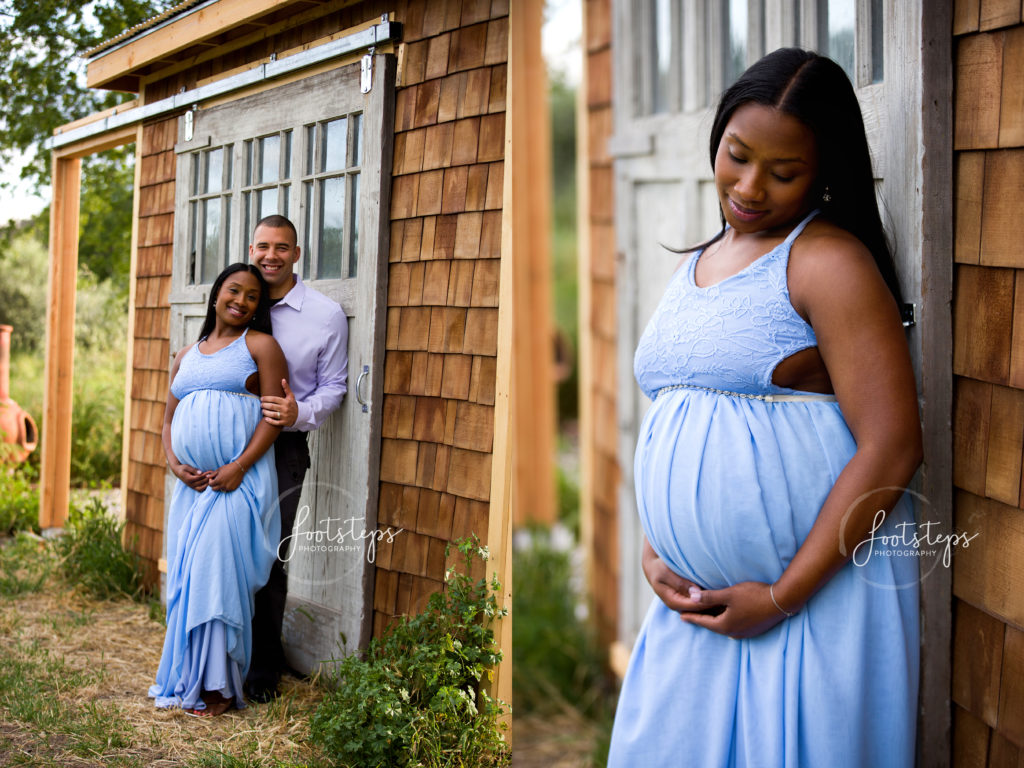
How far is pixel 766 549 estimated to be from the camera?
152 cm

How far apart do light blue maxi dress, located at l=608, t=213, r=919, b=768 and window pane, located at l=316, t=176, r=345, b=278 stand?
0.63 meters

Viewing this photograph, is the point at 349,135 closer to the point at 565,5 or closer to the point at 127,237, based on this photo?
the point at 127,237

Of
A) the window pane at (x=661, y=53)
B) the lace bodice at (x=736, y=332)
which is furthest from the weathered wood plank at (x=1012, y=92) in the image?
the window pane at (x=661, y=53)

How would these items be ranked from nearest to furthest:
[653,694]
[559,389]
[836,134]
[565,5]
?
[836,134] → [653,694] → [565,5] → [559,389]

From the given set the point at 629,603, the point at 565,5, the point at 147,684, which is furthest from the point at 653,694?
the point at 565,5

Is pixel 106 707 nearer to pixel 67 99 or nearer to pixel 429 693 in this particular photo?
pixel 429 693

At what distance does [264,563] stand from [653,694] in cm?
79

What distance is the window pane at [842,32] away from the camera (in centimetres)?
199

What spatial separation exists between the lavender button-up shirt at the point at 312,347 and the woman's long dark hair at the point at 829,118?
31.4 inches

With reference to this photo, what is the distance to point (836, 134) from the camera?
4.91ft

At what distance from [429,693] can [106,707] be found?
59cm

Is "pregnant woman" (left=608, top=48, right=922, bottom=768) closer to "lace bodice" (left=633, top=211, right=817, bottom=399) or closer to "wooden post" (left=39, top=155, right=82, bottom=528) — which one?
"lace bodice" (left=633, top=211, right=817, bottom=399)

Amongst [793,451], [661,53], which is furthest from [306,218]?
[661,53]

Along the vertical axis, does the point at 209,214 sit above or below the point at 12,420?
above
